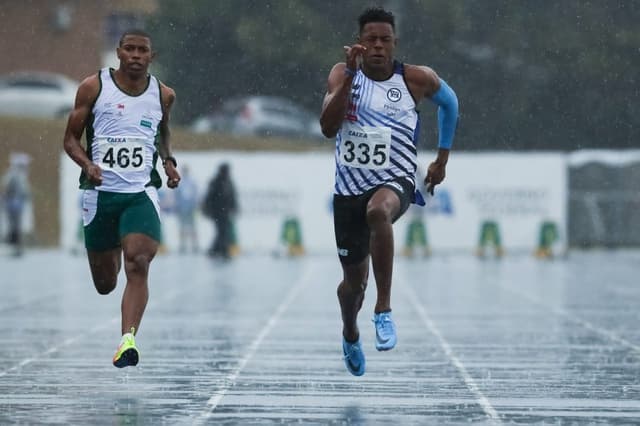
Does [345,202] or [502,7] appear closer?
[345,202]

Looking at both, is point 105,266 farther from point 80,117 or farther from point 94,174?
point 80,117

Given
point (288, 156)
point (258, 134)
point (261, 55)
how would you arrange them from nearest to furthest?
1. point (288, 156)
2. point (258, 134)
3. point (261, 55)

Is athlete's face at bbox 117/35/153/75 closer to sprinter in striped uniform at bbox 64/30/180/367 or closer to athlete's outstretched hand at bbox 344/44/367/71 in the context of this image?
sprinter in striped uniform at bbox 64/30/180/367

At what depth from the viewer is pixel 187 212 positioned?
3606 centimetres

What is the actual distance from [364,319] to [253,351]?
386 centimetres

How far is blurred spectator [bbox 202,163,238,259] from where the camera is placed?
110 ft

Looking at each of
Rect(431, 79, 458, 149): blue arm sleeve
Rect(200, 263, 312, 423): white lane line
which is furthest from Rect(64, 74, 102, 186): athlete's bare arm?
Rect(431, 79, 458, 149): blue arm sleeve

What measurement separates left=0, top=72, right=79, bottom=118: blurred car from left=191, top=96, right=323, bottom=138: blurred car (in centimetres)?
387

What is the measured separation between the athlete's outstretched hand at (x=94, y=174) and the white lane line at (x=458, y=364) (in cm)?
252

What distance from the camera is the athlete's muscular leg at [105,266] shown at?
11289mm

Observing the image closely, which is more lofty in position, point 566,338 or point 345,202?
point 345,202

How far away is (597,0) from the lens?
2124 inches

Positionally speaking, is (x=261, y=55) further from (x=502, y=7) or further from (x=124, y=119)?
(x=124, y=119)

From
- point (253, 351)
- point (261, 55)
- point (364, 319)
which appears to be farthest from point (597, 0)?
point (253, 351)
